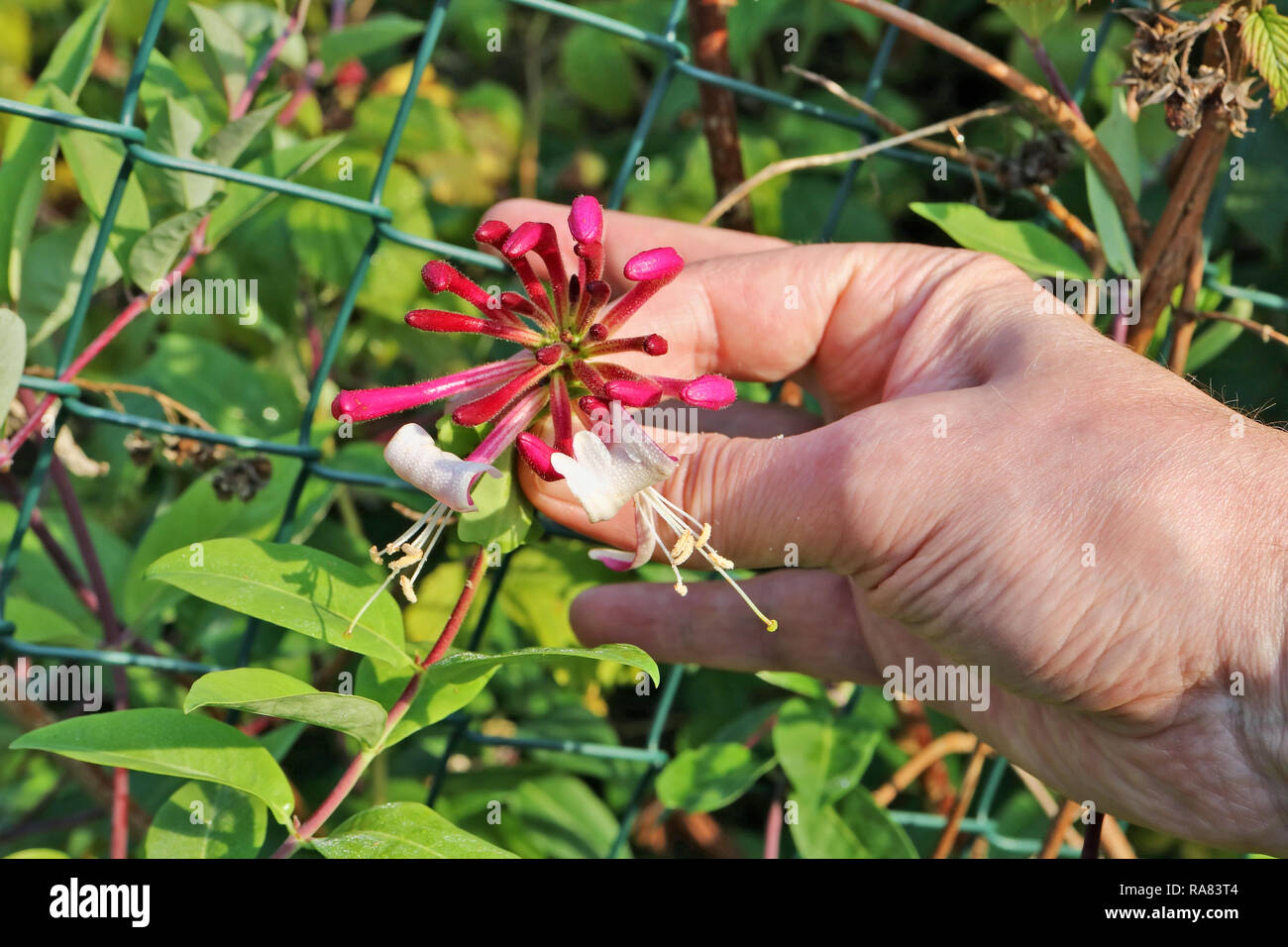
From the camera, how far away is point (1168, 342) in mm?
1340

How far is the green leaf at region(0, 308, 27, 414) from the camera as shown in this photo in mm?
976

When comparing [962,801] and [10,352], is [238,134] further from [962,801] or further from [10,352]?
[962,801]

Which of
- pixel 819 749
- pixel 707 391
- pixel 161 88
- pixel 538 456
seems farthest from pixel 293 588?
pixel 819 749

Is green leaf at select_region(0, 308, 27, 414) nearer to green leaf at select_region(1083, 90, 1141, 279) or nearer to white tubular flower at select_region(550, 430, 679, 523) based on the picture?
white tubular flower at select_region(550, 430, 679, 523)

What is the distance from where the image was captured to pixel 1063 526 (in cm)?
95

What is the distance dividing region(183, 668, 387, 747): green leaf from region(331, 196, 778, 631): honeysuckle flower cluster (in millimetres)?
100

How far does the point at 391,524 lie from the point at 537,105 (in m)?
0.83

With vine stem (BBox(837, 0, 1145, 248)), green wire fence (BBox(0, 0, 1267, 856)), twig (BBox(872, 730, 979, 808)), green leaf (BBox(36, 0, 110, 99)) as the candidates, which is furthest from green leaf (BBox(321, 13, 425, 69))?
twig (BBox(872, 730, 979, 808))

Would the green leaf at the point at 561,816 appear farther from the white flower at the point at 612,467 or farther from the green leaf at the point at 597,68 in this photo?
the green leaf at the point at 597,68

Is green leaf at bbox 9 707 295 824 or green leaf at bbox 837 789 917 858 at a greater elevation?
green leaf at bbox 9 707 295 824

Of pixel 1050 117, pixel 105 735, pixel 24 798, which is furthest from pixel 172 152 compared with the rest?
pixel 24 798

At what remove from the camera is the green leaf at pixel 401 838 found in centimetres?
93

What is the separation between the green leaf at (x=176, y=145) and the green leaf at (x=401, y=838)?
642mm

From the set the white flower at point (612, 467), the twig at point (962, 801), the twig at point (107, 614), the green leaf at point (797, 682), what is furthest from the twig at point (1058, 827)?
the twig at point (107, 614)
